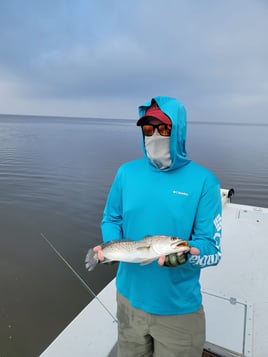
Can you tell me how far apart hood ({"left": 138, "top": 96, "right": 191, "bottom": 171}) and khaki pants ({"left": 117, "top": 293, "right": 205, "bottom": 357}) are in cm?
127

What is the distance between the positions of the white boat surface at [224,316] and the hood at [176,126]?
2.08m

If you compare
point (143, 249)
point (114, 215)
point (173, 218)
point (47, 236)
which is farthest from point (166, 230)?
point (47, 236)

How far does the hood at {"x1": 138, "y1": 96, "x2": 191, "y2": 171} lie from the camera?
218 centimetres

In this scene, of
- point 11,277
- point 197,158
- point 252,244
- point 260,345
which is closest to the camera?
point 260,345

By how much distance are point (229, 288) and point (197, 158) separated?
21.2 m

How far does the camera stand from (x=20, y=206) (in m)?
11.1

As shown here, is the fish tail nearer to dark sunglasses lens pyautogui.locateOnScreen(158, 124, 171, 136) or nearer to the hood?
the hood

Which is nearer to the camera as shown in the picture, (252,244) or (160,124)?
(160,124)

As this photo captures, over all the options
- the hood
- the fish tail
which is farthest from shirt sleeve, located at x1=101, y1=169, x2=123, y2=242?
the hood

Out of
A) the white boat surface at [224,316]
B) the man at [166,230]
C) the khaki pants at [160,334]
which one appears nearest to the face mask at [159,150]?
the man at [166,230]

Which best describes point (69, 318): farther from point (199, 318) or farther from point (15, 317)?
point (199, 318)

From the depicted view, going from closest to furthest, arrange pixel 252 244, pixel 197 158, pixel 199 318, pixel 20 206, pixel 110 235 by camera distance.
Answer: pixel 199 318, pixel 110 235, pixel 252 244, pixel 20 206, pixel 197 158

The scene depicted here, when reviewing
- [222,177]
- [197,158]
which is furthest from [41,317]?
[197,158]

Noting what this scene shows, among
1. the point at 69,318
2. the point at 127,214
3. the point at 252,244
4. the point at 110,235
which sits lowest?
the point at 69,318
